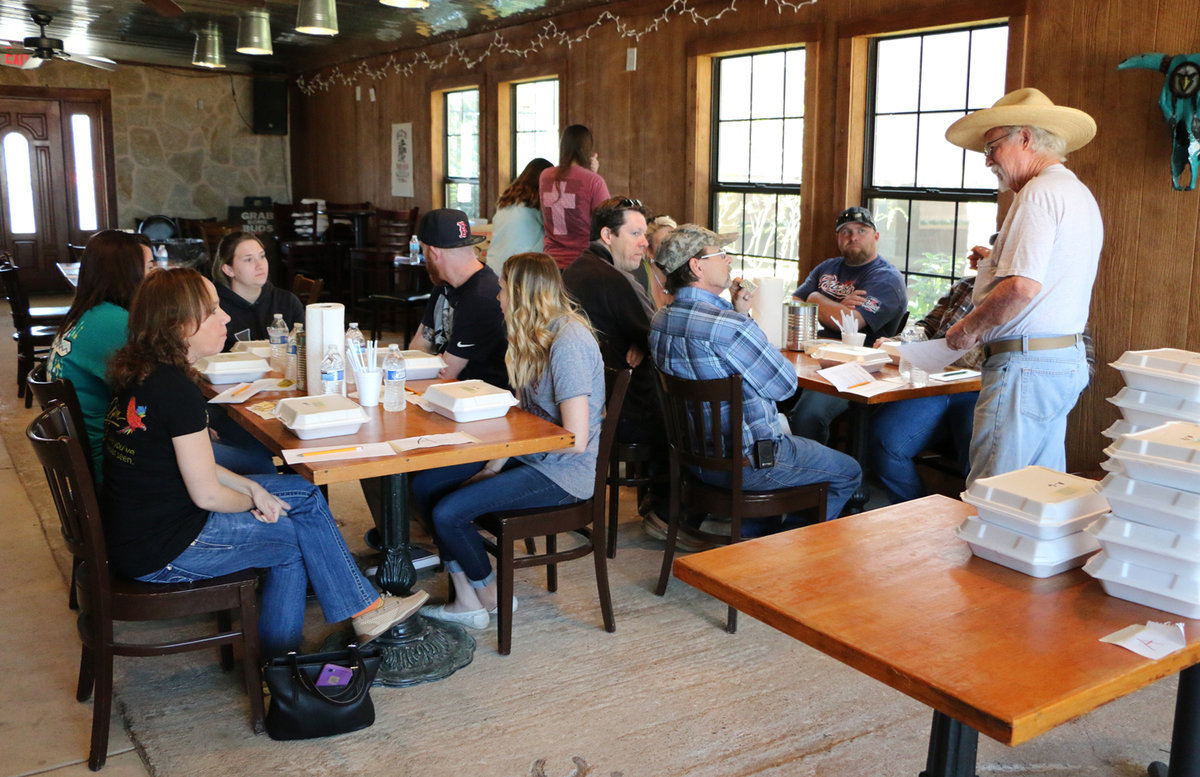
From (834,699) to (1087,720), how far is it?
66cm

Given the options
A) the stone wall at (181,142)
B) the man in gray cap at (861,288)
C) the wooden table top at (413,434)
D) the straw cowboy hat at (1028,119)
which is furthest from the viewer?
the stone wall at (181,142)

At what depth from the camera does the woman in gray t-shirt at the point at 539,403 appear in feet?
10.1

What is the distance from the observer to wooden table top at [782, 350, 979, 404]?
358 cm

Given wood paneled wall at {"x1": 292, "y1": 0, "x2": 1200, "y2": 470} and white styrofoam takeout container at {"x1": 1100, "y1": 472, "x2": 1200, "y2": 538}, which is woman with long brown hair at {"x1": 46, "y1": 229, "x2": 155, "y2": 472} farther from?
wood paneled wall at {"x1": 292, "y1": 0, "x2": 1200, "y2": 470}

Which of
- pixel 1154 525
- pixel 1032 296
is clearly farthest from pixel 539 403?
pixel 1154 525

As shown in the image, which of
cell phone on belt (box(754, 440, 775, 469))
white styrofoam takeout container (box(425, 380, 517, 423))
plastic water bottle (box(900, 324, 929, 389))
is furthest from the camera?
plastic water bottle (box(900, 324, 929, 389))

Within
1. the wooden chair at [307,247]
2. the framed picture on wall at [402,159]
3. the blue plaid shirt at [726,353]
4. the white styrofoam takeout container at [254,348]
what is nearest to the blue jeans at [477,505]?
the blue plaid shirt at [726,353]

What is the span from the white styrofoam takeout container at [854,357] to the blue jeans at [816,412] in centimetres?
38

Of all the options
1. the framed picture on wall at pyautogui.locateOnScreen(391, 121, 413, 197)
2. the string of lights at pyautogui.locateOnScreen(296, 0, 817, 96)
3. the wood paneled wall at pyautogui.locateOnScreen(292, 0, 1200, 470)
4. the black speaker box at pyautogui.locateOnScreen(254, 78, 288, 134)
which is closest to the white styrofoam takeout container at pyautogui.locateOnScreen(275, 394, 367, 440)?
the wood paneled wall at pyautogui.locateOnScreen(292, 0, 1200, 470)

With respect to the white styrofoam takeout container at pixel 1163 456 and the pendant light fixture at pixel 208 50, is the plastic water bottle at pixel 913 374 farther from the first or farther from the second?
the pendant light fixture at pixel 208 50

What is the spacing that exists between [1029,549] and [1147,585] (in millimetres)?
192

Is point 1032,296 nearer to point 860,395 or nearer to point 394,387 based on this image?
point 860,395

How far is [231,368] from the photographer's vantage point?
12.0 feet

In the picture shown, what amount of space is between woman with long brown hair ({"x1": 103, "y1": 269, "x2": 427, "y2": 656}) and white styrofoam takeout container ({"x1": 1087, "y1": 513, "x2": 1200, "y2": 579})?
194cm
